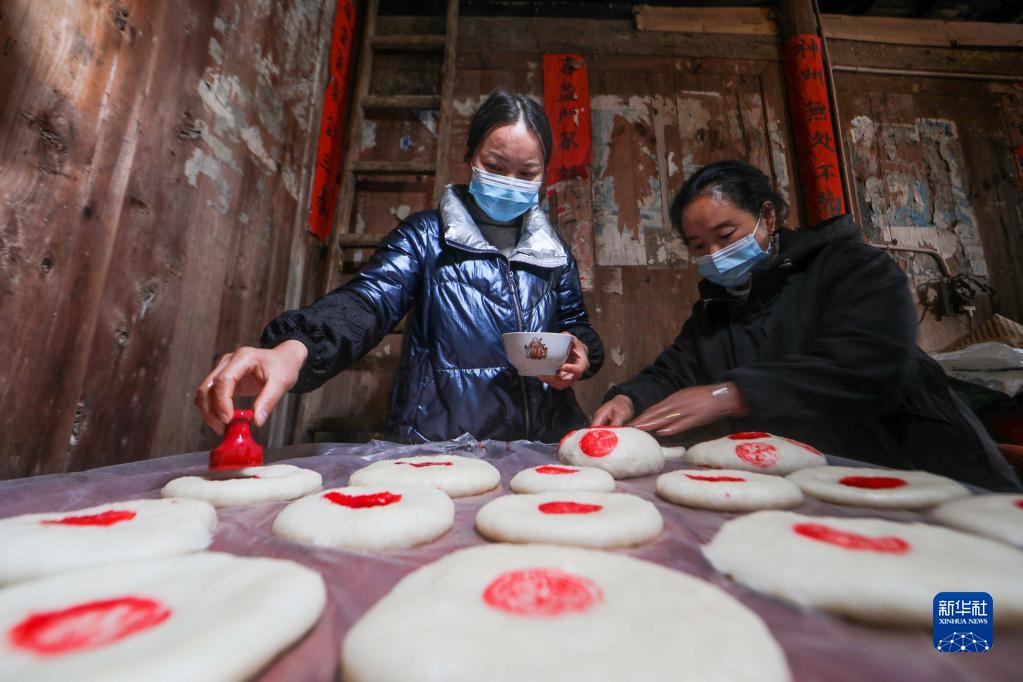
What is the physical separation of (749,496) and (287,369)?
138 centimetres

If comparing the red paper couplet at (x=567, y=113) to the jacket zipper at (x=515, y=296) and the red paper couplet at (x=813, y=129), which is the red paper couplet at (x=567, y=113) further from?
the red paper couplet at (x=813, y=129)

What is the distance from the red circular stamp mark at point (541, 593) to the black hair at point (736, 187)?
6.75 feet

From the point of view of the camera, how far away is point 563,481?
1.26 metres

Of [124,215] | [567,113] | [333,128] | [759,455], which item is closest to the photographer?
[759,455]

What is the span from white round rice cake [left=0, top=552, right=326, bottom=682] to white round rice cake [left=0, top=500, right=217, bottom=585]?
116mm

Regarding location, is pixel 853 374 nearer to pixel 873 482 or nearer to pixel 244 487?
pixel 873 482

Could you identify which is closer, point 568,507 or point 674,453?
point 568,507

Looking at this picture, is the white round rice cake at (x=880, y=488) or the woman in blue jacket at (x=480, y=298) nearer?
the white round rice cake at (x=880, y=488)

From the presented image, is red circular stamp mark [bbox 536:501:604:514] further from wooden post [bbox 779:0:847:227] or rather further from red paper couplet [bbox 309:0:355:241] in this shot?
wooden post [bbox 779:0:847:227]

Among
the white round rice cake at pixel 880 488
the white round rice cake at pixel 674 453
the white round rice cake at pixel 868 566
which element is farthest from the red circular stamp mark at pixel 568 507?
the white round rice cake at pixel 674 453

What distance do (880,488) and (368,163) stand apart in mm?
3663

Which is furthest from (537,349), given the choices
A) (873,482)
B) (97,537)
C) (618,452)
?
(97,537)

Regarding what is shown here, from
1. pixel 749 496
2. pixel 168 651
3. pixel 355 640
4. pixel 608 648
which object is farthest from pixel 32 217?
pixel 749 496

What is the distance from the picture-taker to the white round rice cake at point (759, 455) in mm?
1466
